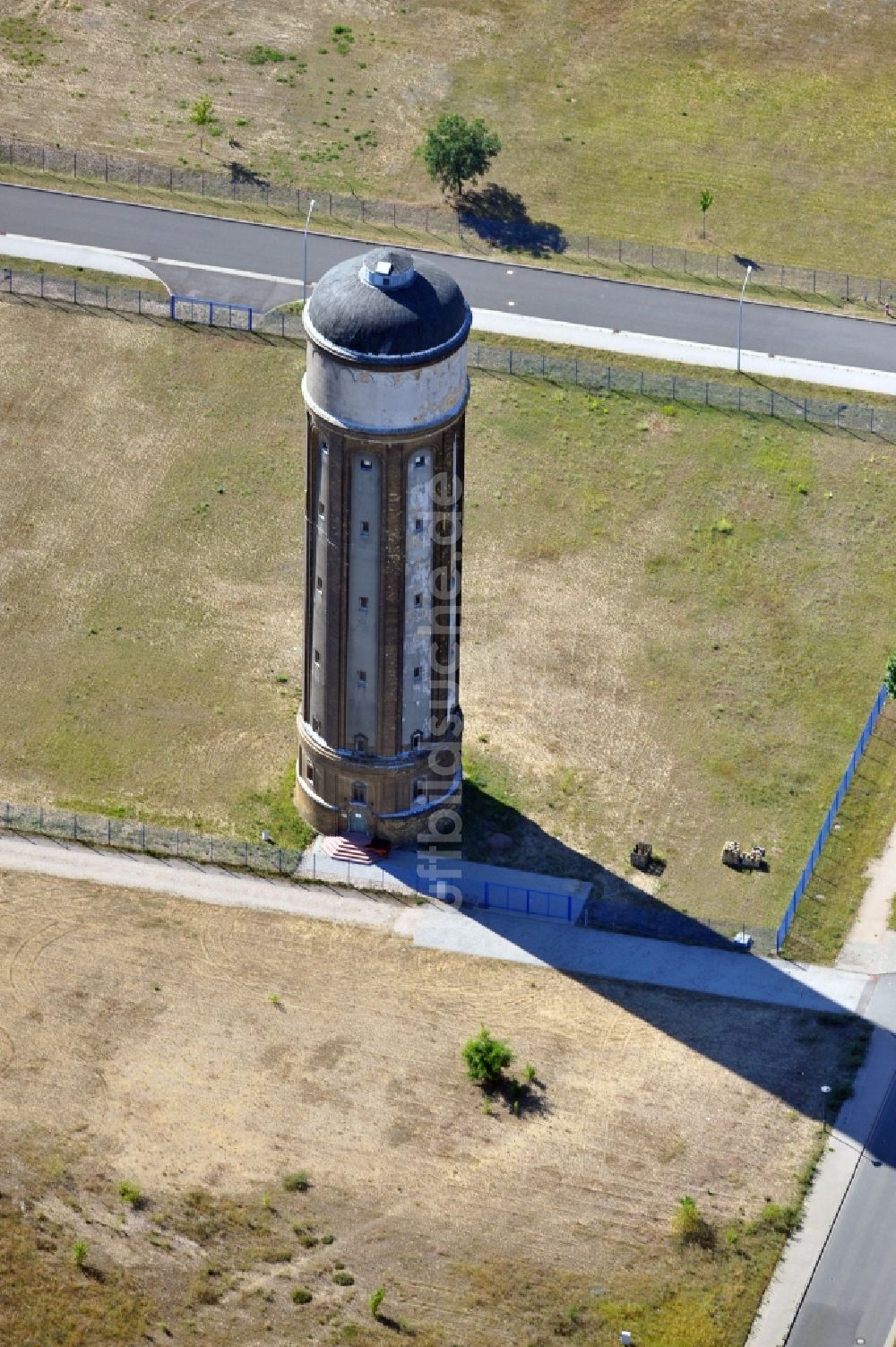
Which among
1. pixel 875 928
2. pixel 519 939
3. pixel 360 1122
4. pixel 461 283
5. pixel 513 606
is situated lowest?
pixel 360 1122

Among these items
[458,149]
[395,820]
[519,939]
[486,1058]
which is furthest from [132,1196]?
[458,149]

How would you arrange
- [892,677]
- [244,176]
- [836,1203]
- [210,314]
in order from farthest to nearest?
[244,176]
[210,314]
[892,677]
[836,1203]

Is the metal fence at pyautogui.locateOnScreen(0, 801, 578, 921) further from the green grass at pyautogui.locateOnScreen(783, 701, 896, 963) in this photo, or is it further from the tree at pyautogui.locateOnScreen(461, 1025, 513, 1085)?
the tree at pyautogui.locateOnScreen(461, 1025, 513, 1085)

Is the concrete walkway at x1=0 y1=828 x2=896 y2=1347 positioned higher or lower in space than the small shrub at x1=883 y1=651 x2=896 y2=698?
lower

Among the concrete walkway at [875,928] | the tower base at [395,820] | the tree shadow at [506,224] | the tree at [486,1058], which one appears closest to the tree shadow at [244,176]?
the tree shadow at [506,224]

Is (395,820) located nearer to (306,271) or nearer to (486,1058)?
(486,1058)

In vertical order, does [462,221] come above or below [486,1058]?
above

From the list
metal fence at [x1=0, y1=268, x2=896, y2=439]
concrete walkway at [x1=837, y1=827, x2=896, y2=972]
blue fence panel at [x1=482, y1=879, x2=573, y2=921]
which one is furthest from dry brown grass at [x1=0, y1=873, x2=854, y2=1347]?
metal fence at [x1=0, y1=268, x2=896, y2=439]

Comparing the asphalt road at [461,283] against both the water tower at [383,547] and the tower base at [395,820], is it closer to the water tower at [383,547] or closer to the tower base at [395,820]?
the tower base at [395,820]
